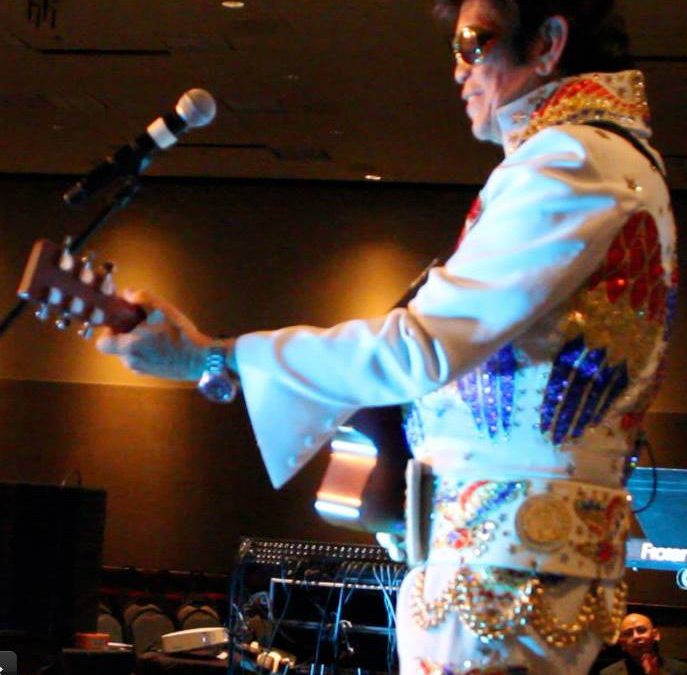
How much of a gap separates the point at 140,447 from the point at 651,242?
9015 millimetres

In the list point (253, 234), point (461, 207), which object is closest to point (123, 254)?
point (253, 234)

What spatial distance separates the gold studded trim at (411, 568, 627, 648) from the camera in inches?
56.5

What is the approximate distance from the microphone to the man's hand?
0.30 m

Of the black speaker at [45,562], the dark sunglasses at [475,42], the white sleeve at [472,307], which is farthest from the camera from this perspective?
the black speaker at [45,562]

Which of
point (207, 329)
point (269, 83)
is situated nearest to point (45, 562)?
point (269, 83)

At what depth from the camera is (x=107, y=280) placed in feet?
5.23

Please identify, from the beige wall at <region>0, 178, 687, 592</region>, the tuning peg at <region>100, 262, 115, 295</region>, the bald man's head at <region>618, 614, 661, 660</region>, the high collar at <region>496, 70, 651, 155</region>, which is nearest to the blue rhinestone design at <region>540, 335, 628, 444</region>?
the high collar at <region>496, 70, 651, 155</region>

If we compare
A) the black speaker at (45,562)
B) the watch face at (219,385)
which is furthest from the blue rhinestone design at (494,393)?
the black speaker at (45,562)

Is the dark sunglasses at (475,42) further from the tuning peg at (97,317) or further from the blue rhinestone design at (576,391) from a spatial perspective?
the tuning peg at (97,317)

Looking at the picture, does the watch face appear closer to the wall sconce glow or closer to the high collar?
the wall sconce glow

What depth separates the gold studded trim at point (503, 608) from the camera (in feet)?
4.71

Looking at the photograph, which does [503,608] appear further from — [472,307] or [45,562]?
[45,562]

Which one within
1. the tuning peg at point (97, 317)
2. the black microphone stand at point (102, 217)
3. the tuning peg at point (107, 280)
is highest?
the black microphone stand at point (102, 217)

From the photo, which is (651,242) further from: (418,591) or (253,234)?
(253,234)
